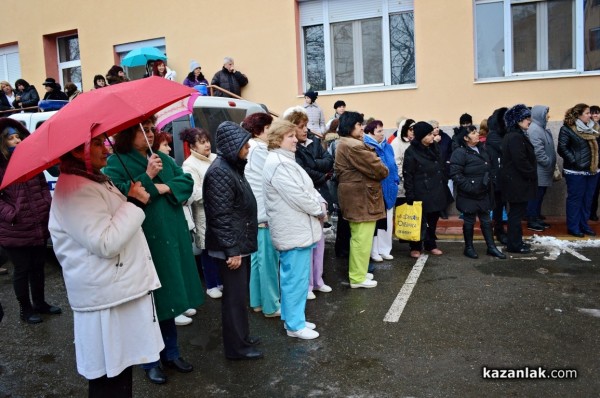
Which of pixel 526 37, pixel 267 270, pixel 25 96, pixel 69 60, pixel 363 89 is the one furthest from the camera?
pixel 69 60

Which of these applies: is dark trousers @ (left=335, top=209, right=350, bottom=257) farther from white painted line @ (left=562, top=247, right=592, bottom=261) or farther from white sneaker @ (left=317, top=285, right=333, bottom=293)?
white painted line @ (left=562, top=247, right=592, bottom=261)

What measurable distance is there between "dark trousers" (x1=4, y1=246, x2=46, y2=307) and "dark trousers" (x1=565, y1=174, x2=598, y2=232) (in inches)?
290

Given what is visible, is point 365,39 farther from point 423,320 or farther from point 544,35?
point 423,320

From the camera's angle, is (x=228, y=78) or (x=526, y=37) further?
(x=228, y=78)

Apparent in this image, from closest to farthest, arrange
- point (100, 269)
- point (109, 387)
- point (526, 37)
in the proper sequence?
point (100, 269)
point (109, 387)
point (526, 37)

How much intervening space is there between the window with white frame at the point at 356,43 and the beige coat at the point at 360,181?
5785mm

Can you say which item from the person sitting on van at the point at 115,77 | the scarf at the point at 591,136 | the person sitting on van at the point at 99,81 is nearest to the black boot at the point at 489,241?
the scarf at the point at 591,136

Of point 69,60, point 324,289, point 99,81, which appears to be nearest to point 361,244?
point 324,289

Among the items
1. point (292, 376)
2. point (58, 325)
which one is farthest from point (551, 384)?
point (58, 325)

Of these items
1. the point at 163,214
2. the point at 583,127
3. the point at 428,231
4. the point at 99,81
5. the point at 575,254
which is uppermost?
the point at 99,81

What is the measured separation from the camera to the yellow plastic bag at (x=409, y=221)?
7184mm

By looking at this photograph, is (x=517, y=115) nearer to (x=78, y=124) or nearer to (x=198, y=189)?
(x=198, y=189)

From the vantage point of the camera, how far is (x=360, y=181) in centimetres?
610

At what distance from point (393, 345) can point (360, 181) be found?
6.72 ft
